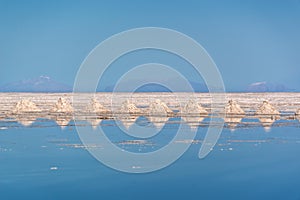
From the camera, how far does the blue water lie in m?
10.0

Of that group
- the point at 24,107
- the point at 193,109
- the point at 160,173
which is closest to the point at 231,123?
the point at 193,109

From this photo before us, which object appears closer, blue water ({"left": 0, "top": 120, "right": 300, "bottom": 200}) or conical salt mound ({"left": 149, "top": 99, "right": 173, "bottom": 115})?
blue water ({"left": 0, "top": 120, "right": 300, "bottom": 200})

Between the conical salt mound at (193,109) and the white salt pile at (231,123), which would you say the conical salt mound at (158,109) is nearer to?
the conical salt mound at (193,109)

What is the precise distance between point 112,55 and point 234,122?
9668mm

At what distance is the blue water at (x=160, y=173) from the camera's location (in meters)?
10.0

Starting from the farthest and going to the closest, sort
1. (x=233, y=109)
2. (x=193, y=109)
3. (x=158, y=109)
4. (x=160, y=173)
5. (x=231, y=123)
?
(x=193, y=109), (x=233, y=109), (x=158, y=109), (x=231, y=123), (x=160, y=173)

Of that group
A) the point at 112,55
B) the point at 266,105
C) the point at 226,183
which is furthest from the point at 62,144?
the point at 266,105

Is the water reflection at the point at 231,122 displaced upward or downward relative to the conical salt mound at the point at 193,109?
downward

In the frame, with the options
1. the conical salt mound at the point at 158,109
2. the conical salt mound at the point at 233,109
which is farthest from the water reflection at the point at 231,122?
the conical salt mound at the point at 158,109

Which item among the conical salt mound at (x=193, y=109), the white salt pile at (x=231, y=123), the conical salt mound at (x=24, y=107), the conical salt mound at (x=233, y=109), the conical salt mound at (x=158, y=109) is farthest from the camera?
the conical salt mound at (x=24, y=107)

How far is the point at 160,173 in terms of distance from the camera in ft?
38.7

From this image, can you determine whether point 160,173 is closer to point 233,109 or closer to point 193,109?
point 233,109

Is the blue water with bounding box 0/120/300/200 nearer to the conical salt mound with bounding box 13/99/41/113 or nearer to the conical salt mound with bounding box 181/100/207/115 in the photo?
the conical salt mound with bounding box 181/100/207/115

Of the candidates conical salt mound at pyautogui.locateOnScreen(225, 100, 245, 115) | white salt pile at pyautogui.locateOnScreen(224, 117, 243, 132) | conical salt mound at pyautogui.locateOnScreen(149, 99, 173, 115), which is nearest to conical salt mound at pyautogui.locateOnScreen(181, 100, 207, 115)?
conical salt mound at pyautogui.locateOnScreen(225, 100, 245, 115)
